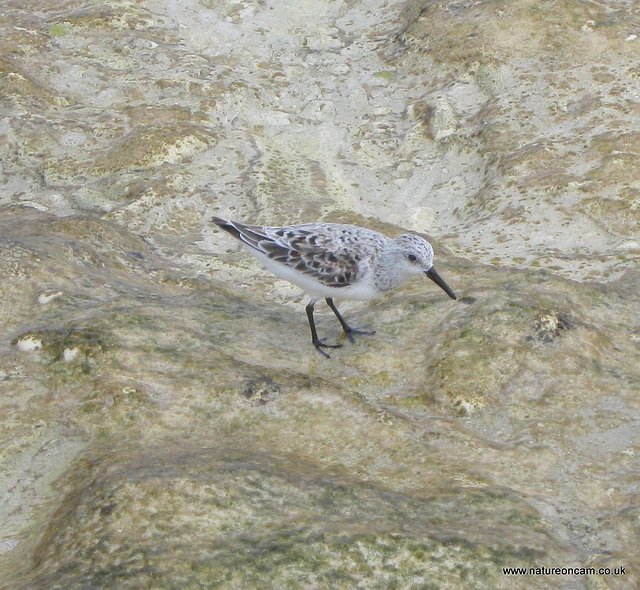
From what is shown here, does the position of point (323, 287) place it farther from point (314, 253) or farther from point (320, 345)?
point (320, 345)

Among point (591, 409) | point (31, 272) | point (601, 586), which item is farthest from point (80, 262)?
point (601, 586)

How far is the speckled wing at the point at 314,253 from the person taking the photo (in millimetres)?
8156

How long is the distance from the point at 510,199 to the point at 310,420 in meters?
6.50

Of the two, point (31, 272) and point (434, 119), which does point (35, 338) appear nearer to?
point (31, 272)

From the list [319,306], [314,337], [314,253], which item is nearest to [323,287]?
[314,253]

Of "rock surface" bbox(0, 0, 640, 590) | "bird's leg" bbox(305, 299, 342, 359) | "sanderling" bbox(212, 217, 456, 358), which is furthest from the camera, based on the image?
"bird's leg" bbox(305, 299, 342, 359)

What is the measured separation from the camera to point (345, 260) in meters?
8.16

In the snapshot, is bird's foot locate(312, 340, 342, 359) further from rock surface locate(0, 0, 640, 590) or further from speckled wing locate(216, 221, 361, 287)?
speckled wing locate(216, 221, 361, 287)

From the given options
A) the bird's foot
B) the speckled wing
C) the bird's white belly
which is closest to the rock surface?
the bird's foot

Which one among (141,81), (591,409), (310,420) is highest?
(591,409)

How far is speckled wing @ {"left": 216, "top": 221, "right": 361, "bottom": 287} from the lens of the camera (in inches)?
321

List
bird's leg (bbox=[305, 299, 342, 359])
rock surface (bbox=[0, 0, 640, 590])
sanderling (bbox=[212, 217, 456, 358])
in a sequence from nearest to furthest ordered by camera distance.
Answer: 1. rock surface (bbox=[0, 0, 640, 590])
2. sanderling (bbox=[212, 217, 456, 358])
3. bird's leg (bbox=[305, 299, 342, 359])

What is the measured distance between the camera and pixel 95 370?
7.39 metres

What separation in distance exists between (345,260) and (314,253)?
1.12ft
